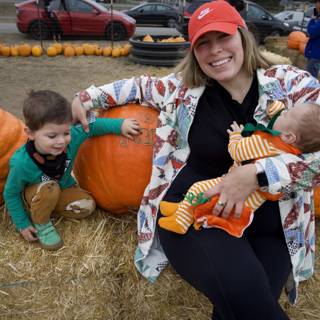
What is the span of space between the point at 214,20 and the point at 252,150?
0.72 meters

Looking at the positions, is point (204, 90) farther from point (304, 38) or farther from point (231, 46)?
point (304, 38)

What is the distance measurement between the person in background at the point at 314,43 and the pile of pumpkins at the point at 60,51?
5.34 meters

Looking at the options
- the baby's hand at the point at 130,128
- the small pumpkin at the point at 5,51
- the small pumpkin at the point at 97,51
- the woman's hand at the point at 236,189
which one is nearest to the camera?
the woman's hand at the point at 236,189

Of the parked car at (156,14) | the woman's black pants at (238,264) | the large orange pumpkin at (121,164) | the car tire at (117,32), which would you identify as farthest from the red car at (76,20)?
the woman's black pants at (238,264)

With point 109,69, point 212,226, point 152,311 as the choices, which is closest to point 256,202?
point 212,226

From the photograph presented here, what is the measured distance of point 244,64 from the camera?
91.5 inches

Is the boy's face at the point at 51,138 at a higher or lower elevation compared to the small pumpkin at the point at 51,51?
higher

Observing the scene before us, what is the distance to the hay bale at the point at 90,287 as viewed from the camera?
Answer: 2.31m

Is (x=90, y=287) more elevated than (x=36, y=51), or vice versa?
(x=90, y=287)

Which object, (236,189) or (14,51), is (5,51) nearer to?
(14,51)

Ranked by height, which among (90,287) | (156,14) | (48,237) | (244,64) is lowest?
(156,14)

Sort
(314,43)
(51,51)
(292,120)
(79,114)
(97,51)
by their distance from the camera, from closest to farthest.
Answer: (292,120) → (79,114) → (314,43) → (51,51) → (97,51)

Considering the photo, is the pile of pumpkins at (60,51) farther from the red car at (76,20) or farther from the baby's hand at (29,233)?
the baby's hand at (29,233)

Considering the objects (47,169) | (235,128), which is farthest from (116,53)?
(235,128)
